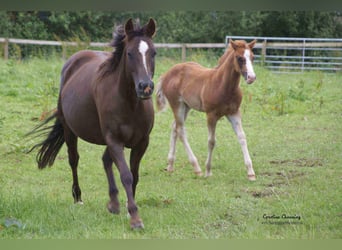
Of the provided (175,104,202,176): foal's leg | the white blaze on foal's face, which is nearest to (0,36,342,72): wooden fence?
(175,104,202,176): foal's leg

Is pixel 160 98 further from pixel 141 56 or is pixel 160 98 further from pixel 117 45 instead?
pixel 141 56

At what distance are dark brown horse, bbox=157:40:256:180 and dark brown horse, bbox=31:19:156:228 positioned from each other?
2.00 metres

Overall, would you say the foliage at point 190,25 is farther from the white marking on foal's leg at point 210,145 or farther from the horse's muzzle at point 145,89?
the horse's muzzle at point 145,89

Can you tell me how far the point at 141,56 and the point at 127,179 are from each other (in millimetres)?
1033

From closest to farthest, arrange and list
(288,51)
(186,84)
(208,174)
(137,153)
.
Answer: (137,153) → (208,174) → (186,84) → (288,51)

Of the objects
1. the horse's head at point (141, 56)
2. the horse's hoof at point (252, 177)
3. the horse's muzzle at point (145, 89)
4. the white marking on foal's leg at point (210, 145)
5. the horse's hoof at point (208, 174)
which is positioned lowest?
the horse's hoof at point (208, 174)

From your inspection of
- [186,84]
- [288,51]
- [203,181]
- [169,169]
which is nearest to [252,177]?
[203,181]

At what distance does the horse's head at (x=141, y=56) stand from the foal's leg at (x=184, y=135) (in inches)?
121

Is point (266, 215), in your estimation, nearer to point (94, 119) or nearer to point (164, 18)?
point (94, 119)

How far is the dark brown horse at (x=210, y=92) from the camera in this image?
6738mm

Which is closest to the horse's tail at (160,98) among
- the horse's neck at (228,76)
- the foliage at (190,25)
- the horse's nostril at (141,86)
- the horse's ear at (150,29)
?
the horse's neck at (228,76)

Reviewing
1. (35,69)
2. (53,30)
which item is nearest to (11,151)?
(35,69)

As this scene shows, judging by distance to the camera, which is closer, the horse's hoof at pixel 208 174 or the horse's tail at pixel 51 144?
the horse's tail at pixel 51 144

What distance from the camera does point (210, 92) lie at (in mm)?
7160
